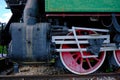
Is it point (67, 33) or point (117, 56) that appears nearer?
point (67, 33)

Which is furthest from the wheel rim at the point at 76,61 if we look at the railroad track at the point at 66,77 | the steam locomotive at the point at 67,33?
the railroad track at the point at 66,77

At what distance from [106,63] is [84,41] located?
140cm

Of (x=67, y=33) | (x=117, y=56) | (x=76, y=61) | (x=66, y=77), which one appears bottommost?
(x=66, y=77)

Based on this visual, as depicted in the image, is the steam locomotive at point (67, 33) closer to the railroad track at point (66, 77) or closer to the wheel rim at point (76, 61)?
the wheel rim at point (76, 61)

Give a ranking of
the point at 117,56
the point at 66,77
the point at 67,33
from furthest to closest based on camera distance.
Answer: the point at 117,56
the point at 67,33
the point at 66,77

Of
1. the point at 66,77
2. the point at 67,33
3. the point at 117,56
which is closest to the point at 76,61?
the point at 66,77

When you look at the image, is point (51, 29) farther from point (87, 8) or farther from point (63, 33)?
point (87, 8)

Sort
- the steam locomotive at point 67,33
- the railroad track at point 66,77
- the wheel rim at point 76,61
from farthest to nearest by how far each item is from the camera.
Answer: the wheel rim at point 76,61
the railroad track at point 66,77
the steam locomotive at point 67,33

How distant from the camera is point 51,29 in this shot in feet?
16.6

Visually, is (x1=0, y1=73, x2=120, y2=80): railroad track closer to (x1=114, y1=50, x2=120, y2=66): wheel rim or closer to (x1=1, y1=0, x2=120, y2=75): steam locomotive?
(x1=1, y1=0, x2=120, y2=75): steam locomotive

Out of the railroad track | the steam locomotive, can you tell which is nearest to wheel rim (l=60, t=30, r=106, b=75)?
the steam locomotive

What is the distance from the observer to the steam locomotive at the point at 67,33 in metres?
4.75

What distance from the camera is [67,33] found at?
206 inches

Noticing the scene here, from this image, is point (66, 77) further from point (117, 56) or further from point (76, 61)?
point (117, 56)
